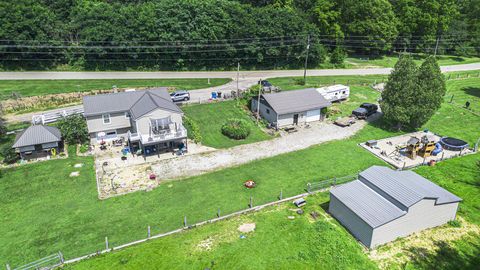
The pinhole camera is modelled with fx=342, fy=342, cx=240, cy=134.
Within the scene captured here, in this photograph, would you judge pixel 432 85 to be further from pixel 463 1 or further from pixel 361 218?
pixel 463 1

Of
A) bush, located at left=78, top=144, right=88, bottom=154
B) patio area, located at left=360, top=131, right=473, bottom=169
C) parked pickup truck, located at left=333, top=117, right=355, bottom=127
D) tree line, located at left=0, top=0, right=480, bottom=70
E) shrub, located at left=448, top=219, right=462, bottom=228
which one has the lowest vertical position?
shrub, located at left=448, top=219, right=462, bottom=228

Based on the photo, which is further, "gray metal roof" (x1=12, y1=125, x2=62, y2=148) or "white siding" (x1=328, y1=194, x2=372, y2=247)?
"gray metal roof" (x1=12, y1=125, x2=62, y2=148)

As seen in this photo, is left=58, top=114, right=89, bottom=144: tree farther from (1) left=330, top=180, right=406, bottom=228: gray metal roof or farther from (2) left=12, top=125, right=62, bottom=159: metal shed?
(1) left=330, top=180, right=406, bottom=228: gray metal roof

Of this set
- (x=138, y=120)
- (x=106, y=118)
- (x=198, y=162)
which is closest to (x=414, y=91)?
(x=198, y=162)

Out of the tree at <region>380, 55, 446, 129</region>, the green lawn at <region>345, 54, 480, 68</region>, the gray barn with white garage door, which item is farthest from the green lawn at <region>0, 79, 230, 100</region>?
the gray barn with white garage door

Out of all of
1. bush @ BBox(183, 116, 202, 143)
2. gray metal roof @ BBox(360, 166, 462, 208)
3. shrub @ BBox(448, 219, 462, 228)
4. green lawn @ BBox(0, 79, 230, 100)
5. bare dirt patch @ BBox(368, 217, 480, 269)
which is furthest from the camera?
green lawn @ BBox(0, 79, 230, 100)

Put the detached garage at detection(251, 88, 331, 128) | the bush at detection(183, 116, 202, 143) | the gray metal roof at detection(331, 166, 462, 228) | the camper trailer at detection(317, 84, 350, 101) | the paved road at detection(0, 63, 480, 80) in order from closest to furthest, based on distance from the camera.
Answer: the gray metal roof at detection(331, 166, 462, 228) → the bush at detection(183, 116, 202, 143) → the detached garage at detection(251, 88, 331, 128) → the camper trailer at detection(317, 84, 350, 101) → the paved road at detection(0, 63, 480, 80)
